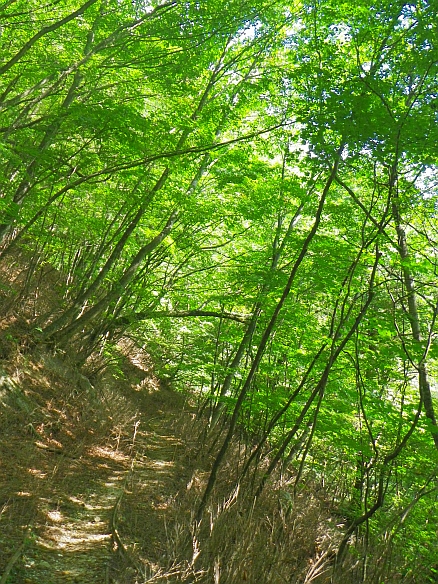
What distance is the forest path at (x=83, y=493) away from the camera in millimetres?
4141

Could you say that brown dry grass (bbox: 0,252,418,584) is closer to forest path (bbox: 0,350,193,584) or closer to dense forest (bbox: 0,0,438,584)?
forest path (bbox: 0,350,193,584)

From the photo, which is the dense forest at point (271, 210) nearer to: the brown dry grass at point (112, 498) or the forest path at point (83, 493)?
the brown dry grass at point (112, 498)

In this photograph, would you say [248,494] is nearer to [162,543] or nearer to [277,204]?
[162,543]

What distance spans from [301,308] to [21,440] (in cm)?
474

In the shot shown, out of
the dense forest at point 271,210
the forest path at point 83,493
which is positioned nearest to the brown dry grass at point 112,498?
the forest path at point 83,493

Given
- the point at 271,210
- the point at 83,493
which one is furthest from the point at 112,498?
the point at 271,210

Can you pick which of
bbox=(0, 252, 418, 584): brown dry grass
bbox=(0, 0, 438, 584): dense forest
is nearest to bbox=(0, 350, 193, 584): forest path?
bbox=(0, 252, 418, 584): brown dry grass

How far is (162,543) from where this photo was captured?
184 inches

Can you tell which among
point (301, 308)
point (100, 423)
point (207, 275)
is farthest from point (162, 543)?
point (207, 275)

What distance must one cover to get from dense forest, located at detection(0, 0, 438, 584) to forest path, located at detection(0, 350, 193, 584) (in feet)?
2.26

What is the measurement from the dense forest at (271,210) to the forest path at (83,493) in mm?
689

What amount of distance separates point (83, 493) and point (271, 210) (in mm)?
6248

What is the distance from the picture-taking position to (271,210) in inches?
376

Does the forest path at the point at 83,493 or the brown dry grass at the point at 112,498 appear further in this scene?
the forest path at the point at 83,493
